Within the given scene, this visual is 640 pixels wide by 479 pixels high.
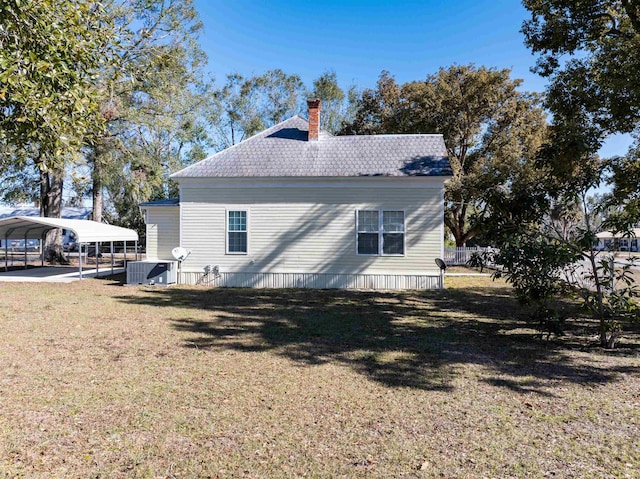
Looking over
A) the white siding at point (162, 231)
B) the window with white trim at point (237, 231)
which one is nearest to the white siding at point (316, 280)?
the window with white trim at point (237, 231)

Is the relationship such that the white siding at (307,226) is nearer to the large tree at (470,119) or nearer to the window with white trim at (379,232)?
the window with white trim at (379,232)

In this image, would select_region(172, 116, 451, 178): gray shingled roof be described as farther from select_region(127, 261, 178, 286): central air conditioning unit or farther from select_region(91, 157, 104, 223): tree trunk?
select_region(91, 157, 104, 223): tree trunk

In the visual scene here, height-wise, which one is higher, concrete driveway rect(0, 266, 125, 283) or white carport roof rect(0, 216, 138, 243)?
white carport roof rect(0, 216, 138, 243)

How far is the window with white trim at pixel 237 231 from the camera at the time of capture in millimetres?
14844

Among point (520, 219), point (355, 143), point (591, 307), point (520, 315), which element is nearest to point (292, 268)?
point (355, 143)

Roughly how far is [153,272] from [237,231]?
3.30 m

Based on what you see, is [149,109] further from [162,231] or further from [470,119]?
[470,119]

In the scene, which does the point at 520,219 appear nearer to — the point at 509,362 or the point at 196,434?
the point at 509,362

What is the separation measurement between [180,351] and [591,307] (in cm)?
679

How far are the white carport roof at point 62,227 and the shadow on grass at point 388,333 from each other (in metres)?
4.78

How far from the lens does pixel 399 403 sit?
15.7 feet

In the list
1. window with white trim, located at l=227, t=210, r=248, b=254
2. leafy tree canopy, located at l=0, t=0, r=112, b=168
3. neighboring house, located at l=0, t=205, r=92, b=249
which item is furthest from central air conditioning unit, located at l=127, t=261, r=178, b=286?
neighboring house, located at l=0, t=205, r=92, b=249

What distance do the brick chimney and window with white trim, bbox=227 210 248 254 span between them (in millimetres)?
3947

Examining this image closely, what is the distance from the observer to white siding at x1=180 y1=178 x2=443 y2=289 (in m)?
14.2
